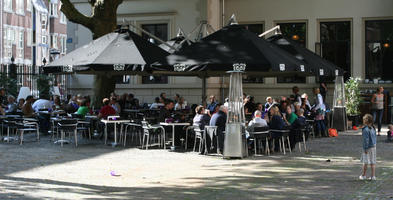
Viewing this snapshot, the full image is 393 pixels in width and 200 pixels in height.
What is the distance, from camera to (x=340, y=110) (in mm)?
22797

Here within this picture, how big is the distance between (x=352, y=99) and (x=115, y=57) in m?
10.5

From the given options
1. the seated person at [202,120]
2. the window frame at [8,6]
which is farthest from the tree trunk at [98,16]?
the window frame at [8,6]

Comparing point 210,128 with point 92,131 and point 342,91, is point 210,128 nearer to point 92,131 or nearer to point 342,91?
point 92,131

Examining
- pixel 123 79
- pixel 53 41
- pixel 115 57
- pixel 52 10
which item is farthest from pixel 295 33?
pixel 53 41

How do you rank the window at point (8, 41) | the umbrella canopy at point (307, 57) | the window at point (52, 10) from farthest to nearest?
the window at point (52, 10), the window at point (8, 41), the umbrella canopy at point (307, 57)

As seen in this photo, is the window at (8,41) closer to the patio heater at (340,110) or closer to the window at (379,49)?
the window at (379,49)

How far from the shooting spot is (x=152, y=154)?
15.8 m

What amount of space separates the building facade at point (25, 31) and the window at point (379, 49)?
89.2 ft

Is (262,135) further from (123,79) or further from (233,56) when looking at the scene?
(123,79)

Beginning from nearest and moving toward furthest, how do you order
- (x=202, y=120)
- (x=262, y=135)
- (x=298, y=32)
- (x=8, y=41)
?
(x=262, y=135)
(x=202, y=120)
(x=298, y=32)
(x=8, y=41)

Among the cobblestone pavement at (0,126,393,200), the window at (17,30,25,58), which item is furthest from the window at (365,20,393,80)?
the window at (17,30,25,58)

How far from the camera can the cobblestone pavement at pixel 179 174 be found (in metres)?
10.2

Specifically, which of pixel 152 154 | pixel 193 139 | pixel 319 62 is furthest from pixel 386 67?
pixel 152 154

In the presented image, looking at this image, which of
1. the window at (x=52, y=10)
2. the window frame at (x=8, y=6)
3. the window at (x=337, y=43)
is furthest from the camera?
the window at (x=52, y=10)
